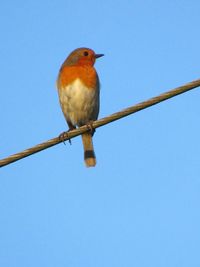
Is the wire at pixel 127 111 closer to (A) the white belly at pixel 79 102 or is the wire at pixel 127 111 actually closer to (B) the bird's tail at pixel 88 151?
(A) the white belly at pixel 79 102

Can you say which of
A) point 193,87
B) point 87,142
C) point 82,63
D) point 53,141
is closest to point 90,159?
point 87,142

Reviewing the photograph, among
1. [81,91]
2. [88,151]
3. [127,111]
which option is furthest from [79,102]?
[127,111]

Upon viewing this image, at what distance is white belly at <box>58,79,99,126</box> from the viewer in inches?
324

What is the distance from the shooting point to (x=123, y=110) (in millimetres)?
5141

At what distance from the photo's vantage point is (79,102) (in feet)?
27.3

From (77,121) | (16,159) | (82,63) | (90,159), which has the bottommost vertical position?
(16,159)

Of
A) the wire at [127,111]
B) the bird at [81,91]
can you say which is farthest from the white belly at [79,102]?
the wire at [127,111]

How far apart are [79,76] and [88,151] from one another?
1.21m

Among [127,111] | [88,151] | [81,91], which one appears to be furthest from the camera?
[88,151]

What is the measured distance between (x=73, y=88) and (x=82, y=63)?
25.2 inches

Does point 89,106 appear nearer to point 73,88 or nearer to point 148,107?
point 73,88

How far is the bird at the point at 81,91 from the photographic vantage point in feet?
27.1

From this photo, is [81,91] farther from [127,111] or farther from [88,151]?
[127,111]

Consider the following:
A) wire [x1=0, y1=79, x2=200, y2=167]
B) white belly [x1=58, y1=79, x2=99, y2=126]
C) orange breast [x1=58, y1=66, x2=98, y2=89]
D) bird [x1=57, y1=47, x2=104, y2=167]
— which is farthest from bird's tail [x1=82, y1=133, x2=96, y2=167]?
wire [x1=0, y1=79, x2=200, y2=167]
